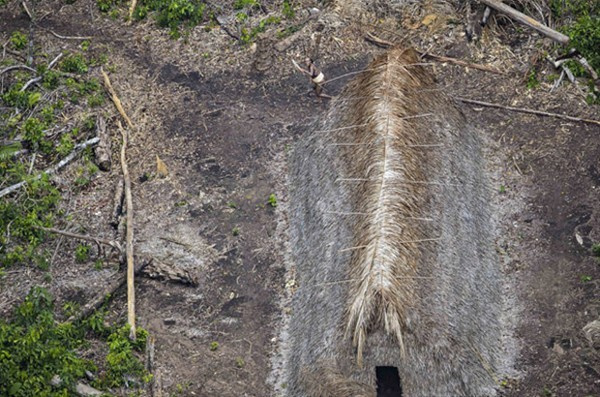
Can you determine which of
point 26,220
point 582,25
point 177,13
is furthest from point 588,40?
point 26,220

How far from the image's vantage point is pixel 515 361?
1257 cm

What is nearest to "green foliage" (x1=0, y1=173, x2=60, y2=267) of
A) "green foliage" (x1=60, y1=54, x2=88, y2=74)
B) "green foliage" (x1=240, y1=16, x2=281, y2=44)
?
"green foliage" (x1=60, y1=54, x2=88, y2=74)

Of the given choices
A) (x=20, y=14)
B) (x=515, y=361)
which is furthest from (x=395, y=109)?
(x=20, y=14)

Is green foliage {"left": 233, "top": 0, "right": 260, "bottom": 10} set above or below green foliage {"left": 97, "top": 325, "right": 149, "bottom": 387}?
above

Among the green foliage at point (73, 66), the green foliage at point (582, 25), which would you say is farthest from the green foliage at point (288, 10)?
the green foliage at point (582, 25)

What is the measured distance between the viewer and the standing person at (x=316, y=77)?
16.9 m

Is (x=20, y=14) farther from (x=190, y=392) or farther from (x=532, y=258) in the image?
(x=532, y=258)

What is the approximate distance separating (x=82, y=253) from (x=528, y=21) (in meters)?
8.76

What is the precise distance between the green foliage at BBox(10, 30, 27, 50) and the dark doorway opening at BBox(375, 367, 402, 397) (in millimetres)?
10627

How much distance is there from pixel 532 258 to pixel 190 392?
531 cm

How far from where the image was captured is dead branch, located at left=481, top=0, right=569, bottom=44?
16.8m

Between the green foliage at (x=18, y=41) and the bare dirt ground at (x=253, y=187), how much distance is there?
0.66 m

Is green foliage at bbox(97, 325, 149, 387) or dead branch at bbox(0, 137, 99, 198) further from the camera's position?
dead branch at bbox(0, 137, 99, 198)

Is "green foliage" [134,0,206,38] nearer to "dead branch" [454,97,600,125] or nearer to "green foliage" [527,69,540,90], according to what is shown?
"dead branch" [454,97,600,125]
